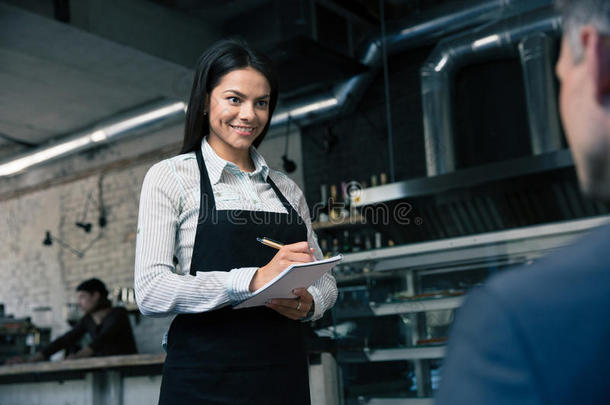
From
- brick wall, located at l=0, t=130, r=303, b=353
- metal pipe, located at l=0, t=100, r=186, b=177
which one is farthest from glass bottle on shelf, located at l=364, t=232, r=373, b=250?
brick wall, located at l=0, t=130, r=303, b=353

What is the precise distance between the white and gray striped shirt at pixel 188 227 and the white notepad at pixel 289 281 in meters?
0.03

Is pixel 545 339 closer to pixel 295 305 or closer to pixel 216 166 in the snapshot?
pixel 295 305

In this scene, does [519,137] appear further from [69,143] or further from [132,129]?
[69,143]

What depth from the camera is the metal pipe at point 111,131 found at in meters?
6.41

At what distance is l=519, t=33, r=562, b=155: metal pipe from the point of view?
14.5 ft

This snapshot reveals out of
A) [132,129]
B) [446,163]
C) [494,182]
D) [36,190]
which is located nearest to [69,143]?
[132,129]

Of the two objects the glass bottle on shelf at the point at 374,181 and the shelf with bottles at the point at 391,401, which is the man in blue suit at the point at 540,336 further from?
the glass bottle on shelf at the point at 374,181

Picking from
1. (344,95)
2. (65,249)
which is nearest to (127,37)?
(344,95)

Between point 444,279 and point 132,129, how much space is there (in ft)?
15.1

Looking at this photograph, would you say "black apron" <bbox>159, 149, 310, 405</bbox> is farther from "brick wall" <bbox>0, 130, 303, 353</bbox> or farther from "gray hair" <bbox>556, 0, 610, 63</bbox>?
"brick wall" <bbox>0, 130, 303, 353</bbox>

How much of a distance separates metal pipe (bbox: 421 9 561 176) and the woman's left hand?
3664 mm

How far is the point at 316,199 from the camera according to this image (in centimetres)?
654

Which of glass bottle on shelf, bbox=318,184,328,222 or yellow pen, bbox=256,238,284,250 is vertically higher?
glass bottle on shelf, bbox=318,184,328,222

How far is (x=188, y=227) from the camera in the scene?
1.33 meters
